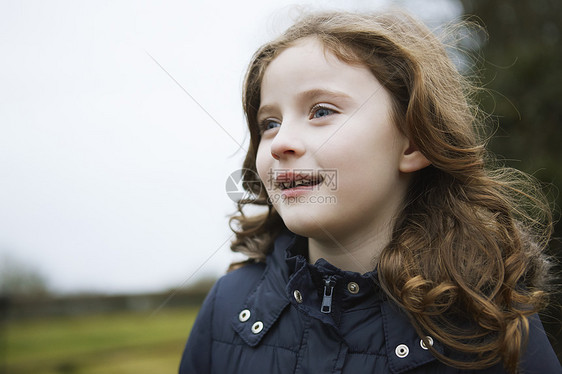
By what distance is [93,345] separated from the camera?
309cm

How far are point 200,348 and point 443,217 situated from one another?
104 centimetres

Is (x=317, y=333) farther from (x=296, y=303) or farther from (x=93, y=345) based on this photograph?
(x=93, y=345)

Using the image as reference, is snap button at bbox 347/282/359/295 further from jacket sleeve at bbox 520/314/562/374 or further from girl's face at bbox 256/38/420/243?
jacket sleeve at bbox 520/314/562/374

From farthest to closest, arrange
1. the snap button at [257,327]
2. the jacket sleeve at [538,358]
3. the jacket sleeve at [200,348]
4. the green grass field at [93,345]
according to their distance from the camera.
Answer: the green grass field at [93,345], the jacket sleeve at [200,348], the snap button at [257,327], the jacket sleeve at [538,358]

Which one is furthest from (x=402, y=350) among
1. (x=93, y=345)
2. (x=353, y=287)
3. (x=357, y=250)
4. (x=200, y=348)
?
(x=93, y=345)

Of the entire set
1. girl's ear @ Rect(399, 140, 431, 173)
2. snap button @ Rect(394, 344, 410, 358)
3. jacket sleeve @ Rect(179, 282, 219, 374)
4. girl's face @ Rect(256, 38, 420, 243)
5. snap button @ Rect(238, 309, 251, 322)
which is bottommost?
jacket sleeve @ Rect(179, 282, 219, 374)

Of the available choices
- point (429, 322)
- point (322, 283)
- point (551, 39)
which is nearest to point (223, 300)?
point (322, 283)

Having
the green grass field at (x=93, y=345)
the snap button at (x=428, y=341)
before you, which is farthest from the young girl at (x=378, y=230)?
the green grass field at (x=93, y=345)

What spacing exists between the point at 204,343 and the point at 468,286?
3.24ft

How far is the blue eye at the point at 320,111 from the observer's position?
1.56 m

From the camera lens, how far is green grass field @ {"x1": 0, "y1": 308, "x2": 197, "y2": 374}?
2.90 m

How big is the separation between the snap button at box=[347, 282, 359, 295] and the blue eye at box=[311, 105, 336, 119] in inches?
22.1

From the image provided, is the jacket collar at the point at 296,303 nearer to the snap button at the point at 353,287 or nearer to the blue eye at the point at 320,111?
the snap button at the point at 353,287

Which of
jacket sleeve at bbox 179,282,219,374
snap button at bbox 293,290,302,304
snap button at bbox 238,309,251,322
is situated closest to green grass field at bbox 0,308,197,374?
jacket sleeve at bbox 179,282,219,374
